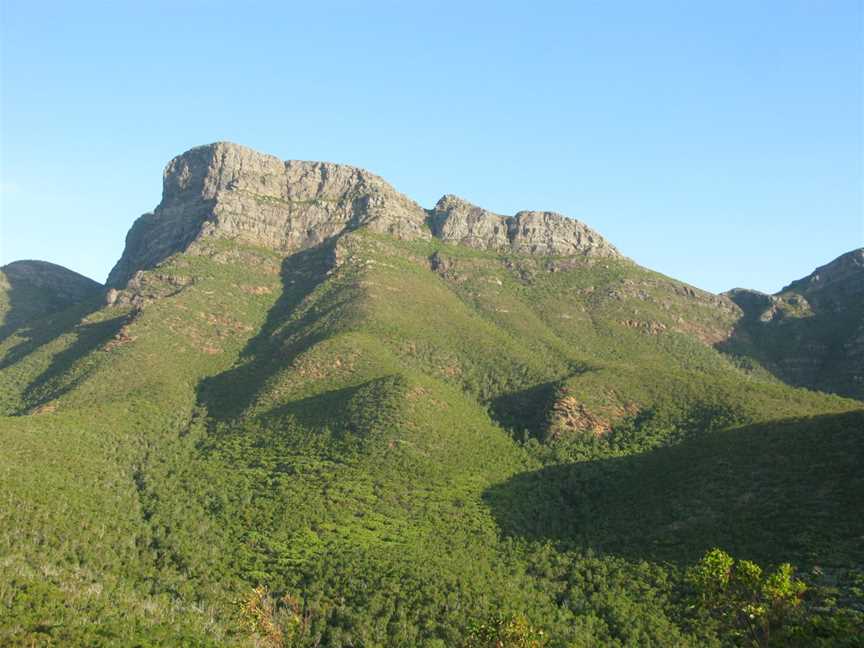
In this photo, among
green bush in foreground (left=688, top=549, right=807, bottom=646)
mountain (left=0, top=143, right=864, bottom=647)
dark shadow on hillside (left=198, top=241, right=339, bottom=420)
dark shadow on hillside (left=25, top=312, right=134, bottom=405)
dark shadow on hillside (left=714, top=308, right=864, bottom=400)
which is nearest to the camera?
green bush in foreground (left=688, top=549, right=807, bottom=646)

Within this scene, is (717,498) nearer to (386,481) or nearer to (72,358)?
(386,481)

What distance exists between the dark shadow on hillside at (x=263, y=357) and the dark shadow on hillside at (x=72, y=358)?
2815 cm

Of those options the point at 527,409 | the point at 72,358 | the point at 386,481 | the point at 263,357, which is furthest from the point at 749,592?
the point at 72,358

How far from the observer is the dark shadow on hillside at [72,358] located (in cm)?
13612

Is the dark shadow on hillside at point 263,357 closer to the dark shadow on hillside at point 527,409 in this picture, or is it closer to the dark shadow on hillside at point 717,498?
the dark shadow on hillside at point 527,409

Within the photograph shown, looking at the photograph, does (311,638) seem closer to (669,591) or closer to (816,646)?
(669,591)

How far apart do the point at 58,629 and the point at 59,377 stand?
329 feet

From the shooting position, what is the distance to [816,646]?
4819 centimetres

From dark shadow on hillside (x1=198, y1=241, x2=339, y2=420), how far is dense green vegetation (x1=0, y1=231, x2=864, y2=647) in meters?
0.92

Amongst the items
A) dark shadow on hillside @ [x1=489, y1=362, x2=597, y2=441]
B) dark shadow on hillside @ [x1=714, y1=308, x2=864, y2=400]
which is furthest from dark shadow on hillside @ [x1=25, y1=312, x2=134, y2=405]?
dark shadow on hillside @ [x1=714, y1=308, x2=864, y2=400]

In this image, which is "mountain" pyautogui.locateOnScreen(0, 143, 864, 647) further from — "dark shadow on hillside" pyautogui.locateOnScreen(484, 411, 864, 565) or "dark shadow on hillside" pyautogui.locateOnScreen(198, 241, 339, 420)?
"dark shadow on hillside" pyautogui.locateOnScreen(198, 241, 339, 420)

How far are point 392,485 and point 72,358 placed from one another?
328 ft

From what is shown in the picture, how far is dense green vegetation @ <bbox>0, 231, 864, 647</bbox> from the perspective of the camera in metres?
67.5

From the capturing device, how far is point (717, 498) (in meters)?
83.6
